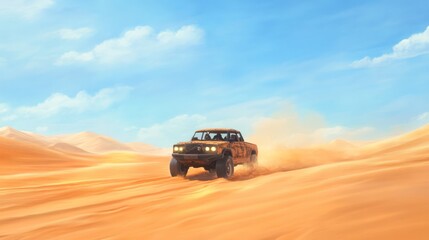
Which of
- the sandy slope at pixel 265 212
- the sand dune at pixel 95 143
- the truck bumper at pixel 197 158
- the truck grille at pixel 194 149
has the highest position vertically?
the sand dune at pixel 95 143

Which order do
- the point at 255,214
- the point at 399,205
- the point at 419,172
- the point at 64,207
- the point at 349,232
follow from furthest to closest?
the point at 64,207 < the point at 419,172 < the point at 255,214 < the point at 399,205 < the point at 349,232

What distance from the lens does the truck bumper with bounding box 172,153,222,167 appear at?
13820 mm

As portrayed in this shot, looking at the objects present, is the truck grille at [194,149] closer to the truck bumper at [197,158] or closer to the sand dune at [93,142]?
the truck bumper at [197,158]

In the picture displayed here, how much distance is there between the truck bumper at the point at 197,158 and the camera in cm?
1382

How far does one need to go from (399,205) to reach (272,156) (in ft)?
60.2

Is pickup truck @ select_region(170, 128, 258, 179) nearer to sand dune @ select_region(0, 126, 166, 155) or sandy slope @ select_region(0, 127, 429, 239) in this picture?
sandy slope @ select_region(0, 127, 429, 239)

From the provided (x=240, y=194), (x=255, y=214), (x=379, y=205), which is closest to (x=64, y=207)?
(x=240, y=194)

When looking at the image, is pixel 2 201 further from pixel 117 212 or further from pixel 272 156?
pixel 272 156

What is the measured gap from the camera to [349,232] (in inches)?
174

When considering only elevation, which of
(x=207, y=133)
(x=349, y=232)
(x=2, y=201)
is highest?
(x=207, y=133)

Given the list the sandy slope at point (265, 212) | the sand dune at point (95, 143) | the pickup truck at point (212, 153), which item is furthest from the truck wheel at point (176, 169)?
the sand dune at point (95, 143)

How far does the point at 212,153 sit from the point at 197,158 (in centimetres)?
55

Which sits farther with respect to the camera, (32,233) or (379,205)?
(32,233)

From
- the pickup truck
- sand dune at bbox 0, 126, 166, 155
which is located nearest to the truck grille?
the pickup truck
